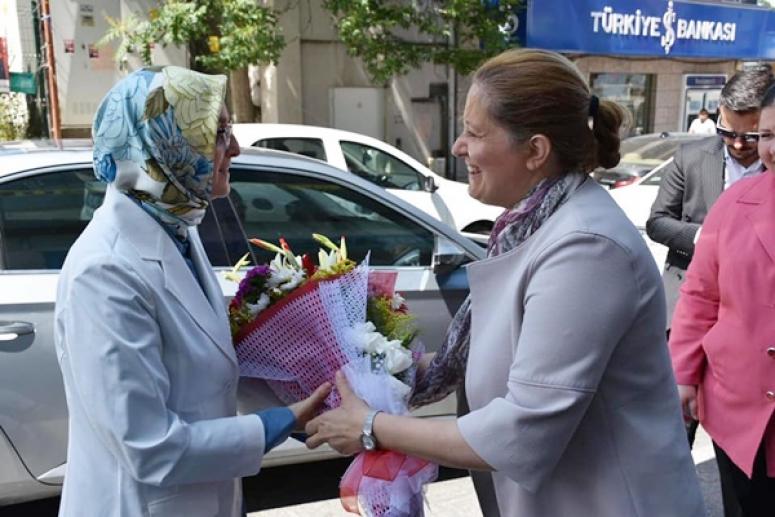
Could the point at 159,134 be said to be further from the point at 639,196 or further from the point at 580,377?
the point at 639,196

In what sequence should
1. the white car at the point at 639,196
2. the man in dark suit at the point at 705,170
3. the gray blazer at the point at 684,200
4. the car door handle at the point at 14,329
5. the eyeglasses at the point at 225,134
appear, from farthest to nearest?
the white car at the point at 639,196
the gray blazer at the point at 684,200
the man in dark suit at the point at 705,170
the car door handle at the point at 14,329
the eyeglasses at the point at 225,134

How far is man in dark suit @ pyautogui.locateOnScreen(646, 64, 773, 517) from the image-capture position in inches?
119

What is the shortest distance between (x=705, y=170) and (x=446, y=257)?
1247 mm

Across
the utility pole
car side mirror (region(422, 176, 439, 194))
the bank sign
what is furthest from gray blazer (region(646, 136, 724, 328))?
the bank sign

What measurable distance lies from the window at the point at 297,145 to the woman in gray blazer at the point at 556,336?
5346mm

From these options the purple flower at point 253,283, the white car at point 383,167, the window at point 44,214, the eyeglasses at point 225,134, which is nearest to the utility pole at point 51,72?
the white car at point 383,167

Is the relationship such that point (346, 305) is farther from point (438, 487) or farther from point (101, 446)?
point (438, 487)

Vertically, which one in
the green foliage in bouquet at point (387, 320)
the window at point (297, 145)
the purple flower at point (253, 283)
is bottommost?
the window at point (297, 145)

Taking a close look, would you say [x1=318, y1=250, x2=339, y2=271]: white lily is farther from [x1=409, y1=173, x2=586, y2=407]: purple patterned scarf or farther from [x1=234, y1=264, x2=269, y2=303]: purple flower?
[x1=409, y1=173, x2=586, y2=407]: purple patterned scarf

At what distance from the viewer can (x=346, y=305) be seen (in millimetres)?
1747

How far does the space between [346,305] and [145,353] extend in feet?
1.63

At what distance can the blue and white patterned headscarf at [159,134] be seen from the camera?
1.47 meters

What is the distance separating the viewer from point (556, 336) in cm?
137

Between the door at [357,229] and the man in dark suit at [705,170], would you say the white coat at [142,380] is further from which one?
the man in dark suit at [705,170]
